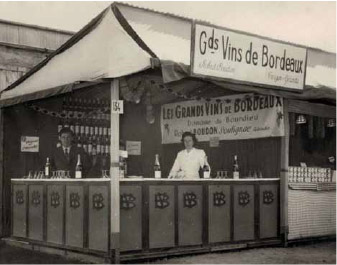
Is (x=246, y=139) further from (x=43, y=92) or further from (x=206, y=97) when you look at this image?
(x=43, y=92)

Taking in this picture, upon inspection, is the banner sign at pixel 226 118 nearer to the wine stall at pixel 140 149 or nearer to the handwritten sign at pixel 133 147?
the wine stall at pixel 140 149

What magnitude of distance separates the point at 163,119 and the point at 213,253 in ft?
13.2

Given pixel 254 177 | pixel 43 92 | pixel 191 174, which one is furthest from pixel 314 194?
pixel 43 92

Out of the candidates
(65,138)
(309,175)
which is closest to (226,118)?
(309,175)

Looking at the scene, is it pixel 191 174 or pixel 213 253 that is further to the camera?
Result: pixel 191 174

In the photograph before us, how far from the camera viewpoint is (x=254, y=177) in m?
10.4

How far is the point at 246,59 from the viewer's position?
29.9ft


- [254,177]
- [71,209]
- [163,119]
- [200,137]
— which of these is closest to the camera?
[71,209]

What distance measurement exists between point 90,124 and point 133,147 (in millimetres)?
1098

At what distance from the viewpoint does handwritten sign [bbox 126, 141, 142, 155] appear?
41.7 ft

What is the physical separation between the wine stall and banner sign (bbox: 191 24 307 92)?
15 cm

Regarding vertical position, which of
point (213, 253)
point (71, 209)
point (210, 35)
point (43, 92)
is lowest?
point (213, 253)

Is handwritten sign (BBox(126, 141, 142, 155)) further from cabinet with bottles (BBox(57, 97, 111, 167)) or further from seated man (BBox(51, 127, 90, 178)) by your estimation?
seated man (BBox(51, 127, 90, 178))

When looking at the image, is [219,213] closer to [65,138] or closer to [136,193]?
[136,193]
